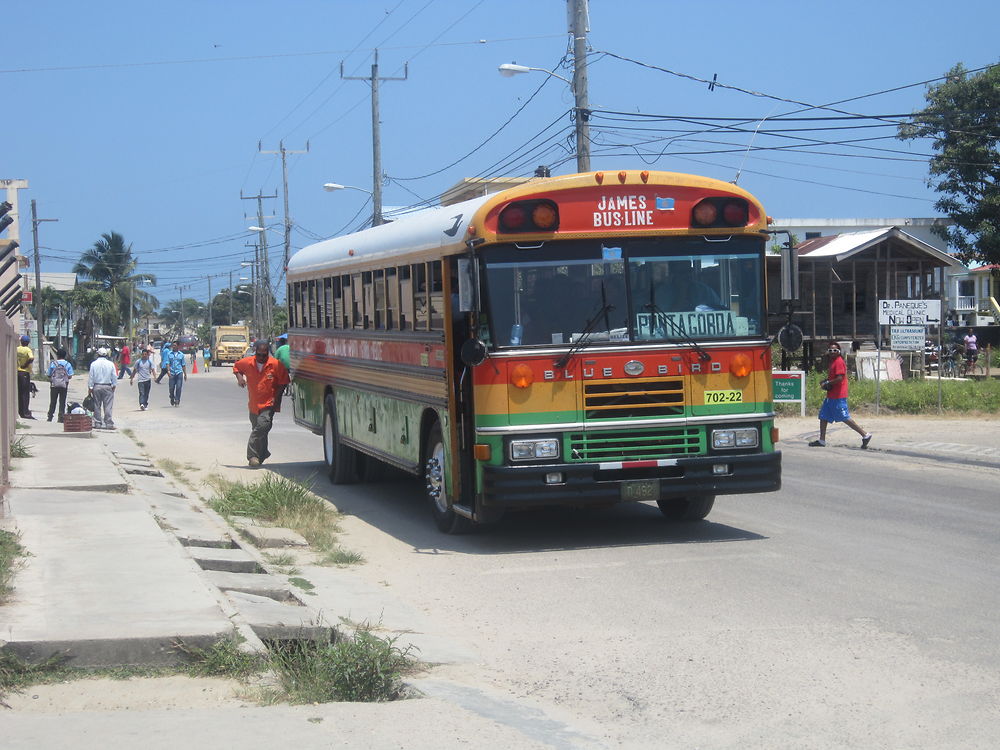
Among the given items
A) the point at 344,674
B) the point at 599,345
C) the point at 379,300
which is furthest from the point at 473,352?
the point at 344,674

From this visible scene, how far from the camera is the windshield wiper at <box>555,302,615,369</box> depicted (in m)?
9.89

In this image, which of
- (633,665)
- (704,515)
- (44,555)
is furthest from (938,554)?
(44,555)

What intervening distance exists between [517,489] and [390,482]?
20.0ft

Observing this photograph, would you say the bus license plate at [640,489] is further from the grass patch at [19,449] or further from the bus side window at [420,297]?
the grass patch at [19,449]

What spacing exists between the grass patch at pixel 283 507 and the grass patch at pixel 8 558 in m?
2.83

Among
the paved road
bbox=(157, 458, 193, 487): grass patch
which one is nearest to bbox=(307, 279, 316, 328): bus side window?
bbox=(157, 458, 193, 487): grass patch

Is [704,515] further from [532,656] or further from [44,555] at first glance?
[44,555]

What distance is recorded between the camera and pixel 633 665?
672 cm

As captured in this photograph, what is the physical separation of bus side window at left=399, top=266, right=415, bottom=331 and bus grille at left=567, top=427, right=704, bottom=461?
8.06 feet

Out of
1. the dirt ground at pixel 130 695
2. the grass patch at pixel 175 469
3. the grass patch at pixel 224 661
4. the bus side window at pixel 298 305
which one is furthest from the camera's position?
the bus side window at pixel 298 305

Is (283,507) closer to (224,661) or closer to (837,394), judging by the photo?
(224,661)

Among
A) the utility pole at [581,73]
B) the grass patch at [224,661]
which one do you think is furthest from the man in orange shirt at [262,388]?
the grass patch at [224,661]

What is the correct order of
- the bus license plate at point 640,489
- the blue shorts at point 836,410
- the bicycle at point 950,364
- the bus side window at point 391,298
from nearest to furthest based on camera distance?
the bus license plate at point 640,489, the bus side window at point 391,298, the blue shorts at point 836,410, the bicycle at point 950,364

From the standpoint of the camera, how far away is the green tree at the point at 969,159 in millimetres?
42406
